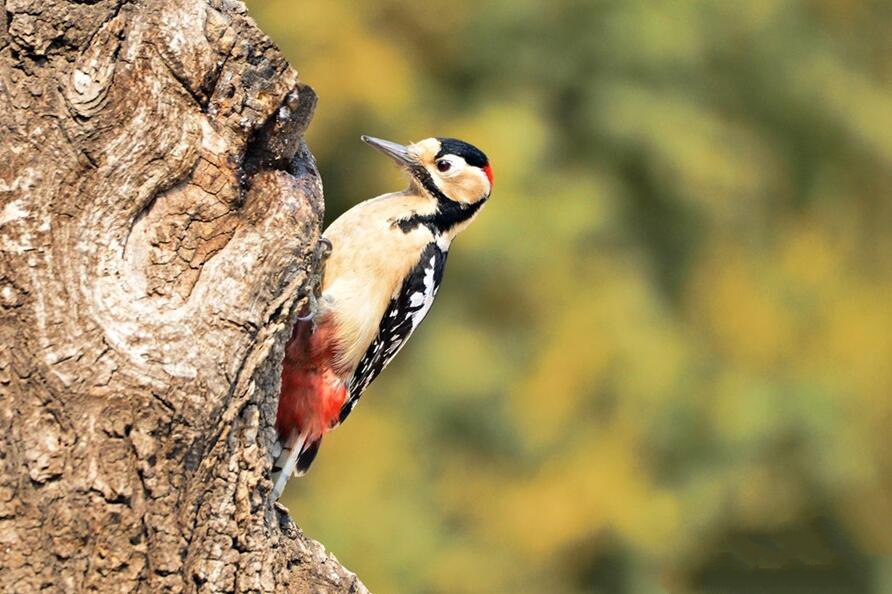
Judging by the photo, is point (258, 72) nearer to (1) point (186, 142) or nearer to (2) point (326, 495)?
(1) point (186, 142)

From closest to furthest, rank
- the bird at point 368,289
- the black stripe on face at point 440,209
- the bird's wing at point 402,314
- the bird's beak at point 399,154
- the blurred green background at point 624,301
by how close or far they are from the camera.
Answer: the bird at point 368,289
the bird's wing at point 402,314
the black stripe on face at point 440,209
the bird's beak at point 399,154
the blurred green background at point 624,301

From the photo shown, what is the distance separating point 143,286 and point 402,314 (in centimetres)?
194

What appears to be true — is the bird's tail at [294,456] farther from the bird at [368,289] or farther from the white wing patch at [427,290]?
the white wing patch at [427,290]

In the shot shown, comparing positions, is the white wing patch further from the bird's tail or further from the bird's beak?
the bird's tail

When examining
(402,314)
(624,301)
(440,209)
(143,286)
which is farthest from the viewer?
(624,301)

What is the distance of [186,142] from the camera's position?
3.71m

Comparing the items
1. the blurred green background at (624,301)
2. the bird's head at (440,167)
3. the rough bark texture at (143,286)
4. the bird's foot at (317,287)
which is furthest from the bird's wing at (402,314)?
the blurred green background at (624,301)

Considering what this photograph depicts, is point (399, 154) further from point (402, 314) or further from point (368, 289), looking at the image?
point (368, 289)

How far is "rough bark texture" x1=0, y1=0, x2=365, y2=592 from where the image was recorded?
3.44m

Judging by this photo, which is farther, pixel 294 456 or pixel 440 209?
pixel 440 209

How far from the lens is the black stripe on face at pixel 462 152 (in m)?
5.70

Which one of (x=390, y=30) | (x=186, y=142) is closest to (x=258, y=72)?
(x=186, y=142)

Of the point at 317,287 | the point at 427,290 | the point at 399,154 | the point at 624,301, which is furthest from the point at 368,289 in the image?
the point at 624,301

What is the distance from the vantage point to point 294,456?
489 cm
